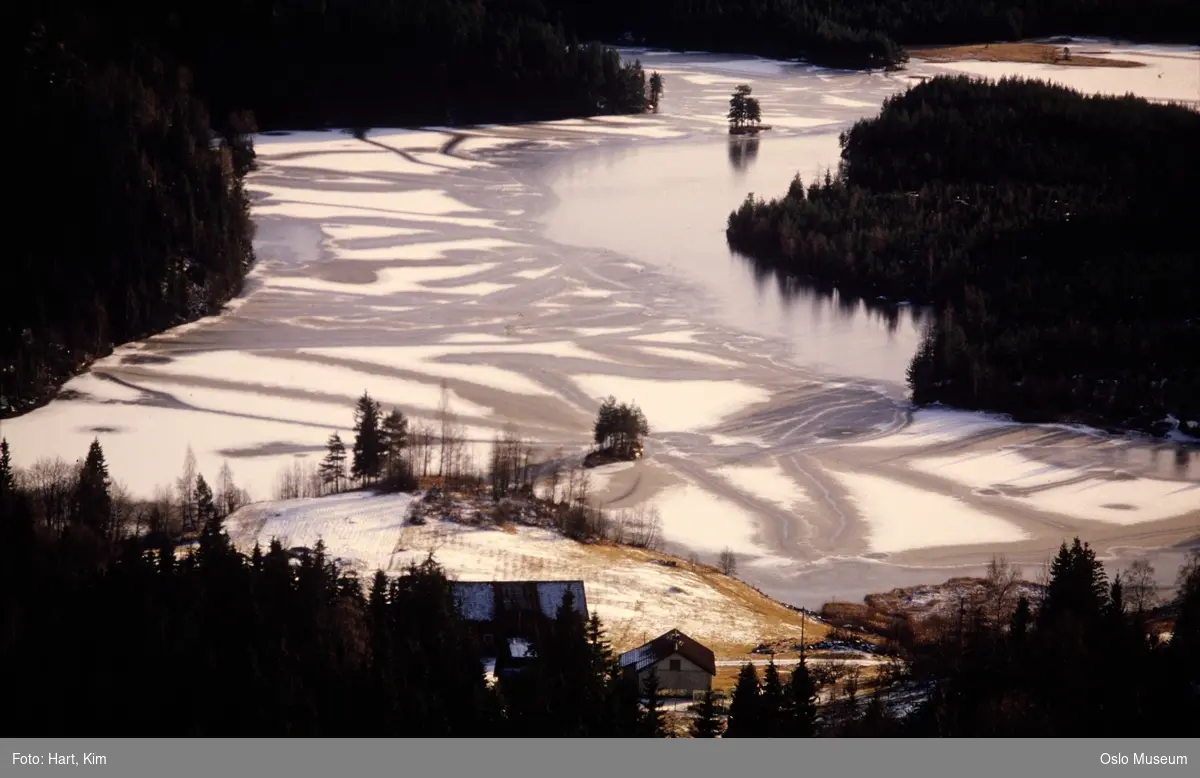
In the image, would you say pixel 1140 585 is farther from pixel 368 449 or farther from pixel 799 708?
pixel 368 449

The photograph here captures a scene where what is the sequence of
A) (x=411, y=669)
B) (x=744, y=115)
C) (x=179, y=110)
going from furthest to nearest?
(x=744, y=115) → (x=179, y=110) → (x=411, y=669)

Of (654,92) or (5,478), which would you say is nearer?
(5,478)

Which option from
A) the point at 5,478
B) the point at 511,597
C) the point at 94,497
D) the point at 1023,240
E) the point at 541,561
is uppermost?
the point at 1023,240

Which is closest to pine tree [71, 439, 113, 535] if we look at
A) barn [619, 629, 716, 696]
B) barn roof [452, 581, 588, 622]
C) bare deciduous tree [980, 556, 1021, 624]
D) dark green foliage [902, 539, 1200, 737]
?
barn roof [452, 581, 588, 622]

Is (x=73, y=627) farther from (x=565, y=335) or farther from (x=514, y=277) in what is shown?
(x=514, y=277)

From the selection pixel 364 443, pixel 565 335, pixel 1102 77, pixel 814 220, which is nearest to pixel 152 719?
pixel 364 443

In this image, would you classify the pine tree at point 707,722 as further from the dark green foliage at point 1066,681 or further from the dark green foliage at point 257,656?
the dark green foliage at point 1066,681

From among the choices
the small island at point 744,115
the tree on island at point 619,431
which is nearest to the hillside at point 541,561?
the tree on island at point 619,431

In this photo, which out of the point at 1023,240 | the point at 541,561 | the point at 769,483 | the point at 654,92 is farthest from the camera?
the point at 654,92

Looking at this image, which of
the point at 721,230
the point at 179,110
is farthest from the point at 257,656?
the point at 721,230
